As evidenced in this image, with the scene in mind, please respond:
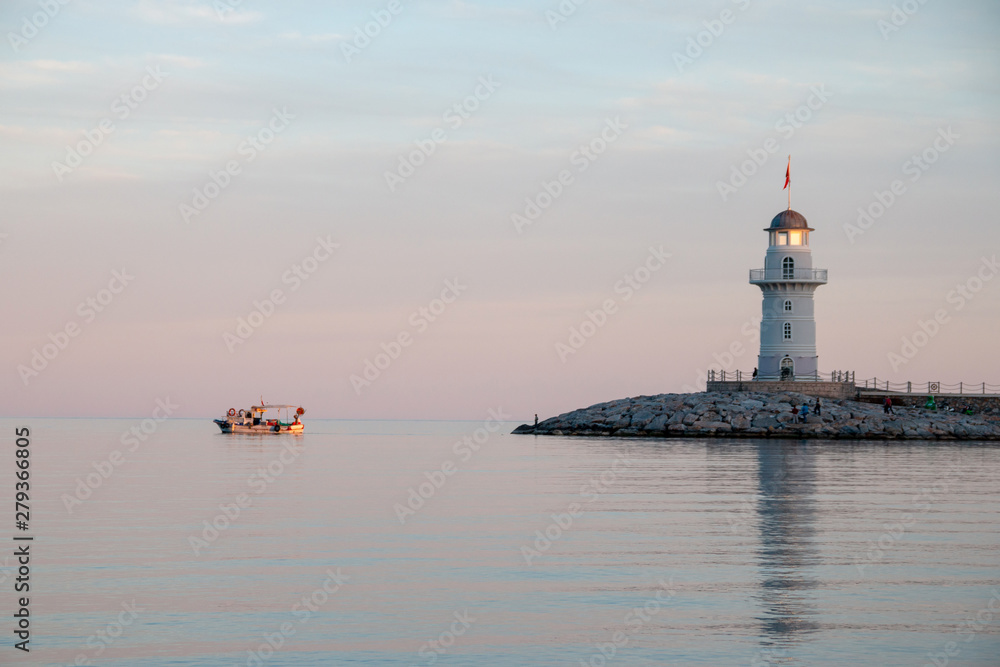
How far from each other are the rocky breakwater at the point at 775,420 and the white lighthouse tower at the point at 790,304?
291cm

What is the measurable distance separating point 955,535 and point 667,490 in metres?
11.9

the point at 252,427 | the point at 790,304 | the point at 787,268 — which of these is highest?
the point at 787,268

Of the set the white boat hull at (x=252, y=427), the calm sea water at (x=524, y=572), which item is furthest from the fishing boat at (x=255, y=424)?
the calm sea water at (x=524, y=572)

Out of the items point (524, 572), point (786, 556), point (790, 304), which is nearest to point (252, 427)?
point (790, 304)

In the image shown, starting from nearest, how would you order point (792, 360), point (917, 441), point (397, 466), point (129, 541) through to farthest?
1. point (129, 541)
2. point (397, 466)
3. point (917, 441)
4. point (792, 360)

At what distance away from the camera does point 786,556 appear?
24078mm

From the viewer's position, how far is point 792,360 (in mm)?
83438

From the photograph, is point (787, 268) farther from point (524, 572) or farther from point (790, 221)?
point (524, 572)

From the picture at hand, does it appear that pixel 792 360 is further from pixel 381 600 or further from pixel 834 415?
pixel 381 600

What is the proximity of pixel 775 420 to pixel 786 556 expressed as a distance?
178ft

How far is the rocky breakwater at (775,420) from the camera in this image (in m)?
76.1

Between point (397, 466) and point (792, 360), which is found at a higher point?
point (792, 360)

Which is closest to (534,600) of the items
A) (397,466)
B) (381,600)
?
(381,600)

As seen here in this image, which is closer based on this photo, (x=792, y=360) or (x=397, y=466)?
(x=397, y=466)
